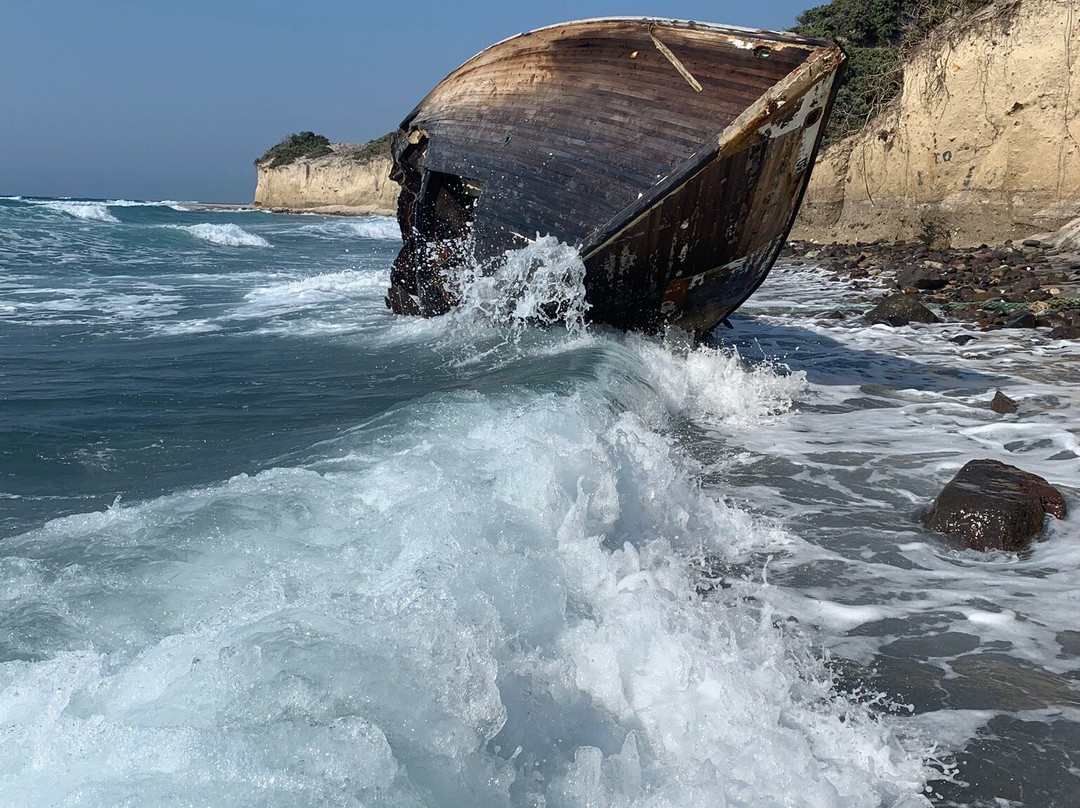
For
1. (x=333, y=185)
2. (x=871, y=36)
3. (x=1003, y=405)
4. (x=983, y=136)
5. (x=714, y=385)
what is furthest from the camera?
(x=333, y=185)

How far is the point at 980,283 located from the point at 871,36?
15.3 m

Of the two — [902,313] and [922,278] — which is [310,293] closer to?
[902,313]

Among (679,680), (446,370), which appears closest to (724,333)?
(446,370)

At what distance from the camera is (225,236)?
27.3 metres

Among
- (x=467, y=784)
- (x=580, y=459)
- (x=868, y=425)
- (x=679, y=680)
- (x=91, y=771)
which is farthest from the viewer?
(x=868, y=425)

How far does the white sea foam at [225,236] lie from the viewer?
26.5m

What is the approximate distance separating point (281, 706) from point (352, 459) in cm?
208

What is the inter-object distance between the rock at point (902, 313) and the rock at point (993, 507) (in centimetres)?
584

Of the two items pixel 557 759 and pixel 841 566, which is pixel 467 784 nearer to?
pixel 557 759

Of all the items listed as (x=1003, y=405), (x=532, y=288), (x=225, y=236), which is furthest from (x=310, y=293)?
(x=225, y=236)

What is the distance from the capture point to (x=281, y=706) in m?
1.99

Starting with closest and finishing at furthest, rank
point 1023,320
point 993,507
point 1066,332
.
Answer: point 993,507 < point 1066,332 < point 1023,320

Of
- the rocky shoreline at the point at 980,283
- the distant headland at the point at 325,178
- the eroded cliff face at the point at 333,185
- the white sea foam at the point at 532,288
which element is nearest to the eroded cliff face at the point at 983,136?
the rocky shoreline at the point at 980,283

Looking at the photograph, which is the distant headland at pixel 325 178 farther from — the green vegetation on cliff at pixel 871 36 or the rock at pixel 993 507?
the rock at pixel 993 507
